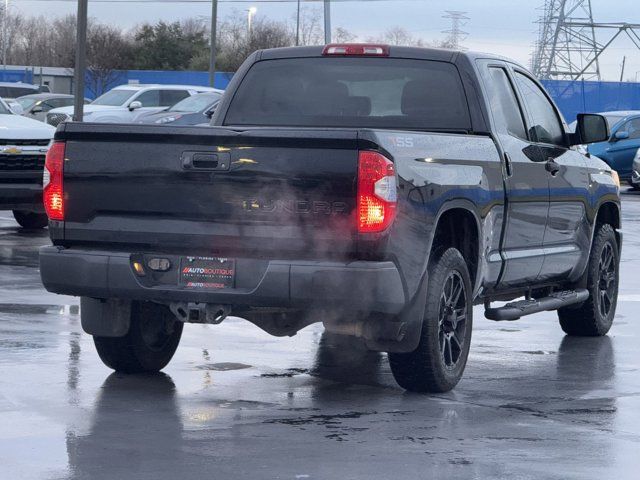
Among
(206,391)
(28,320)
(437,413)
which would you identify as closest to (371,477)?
(437,413)

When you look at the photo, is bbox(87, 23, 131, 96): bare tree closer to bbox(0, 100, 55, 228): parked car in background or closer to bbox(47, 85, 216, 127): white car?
bbox(47, 85, 216, 127): white car

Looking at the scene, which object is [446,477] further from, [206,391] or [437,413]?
[206,391]

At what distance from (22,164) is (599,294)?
8.13 meters

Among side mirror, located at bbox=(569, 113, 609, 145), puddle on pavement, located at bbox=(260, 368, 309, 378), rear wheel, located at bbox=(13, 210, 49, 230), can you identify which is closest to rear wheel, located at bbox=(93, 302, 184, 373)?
puddle on pavement, located at bbox=(260, 368, 309, 378)

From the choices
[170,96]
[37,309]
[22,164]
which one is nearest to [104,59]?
[170,96]

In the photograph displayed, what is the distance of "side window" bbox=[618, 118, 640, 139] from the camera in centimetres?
3253

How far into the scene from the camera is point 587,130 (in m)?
10.3

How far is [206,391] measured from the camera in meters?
8.08

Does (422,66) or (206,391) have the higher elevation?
(422,66)

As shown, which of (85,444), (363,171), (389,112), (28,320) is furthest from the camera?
(28,320)

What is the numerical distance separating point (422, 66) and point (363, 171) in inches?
82.5

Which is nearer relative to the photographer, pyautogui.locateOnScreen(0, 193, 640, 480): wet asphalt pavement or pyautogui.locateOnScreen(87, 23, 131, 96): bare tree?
pyautogui.locateOnScreen(0, 193, 640, 480): wet asphalt pavement

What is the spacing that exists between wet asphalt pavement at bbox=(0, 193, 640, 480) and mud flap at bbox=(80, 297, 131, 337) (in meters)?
0.30

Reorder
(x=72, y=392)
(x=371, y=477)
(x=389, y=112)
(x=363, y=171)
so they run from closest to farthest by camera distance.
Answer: (x=371, y=477), (x=363, y=171), (x=72, y=392), (x=389, y=112)
